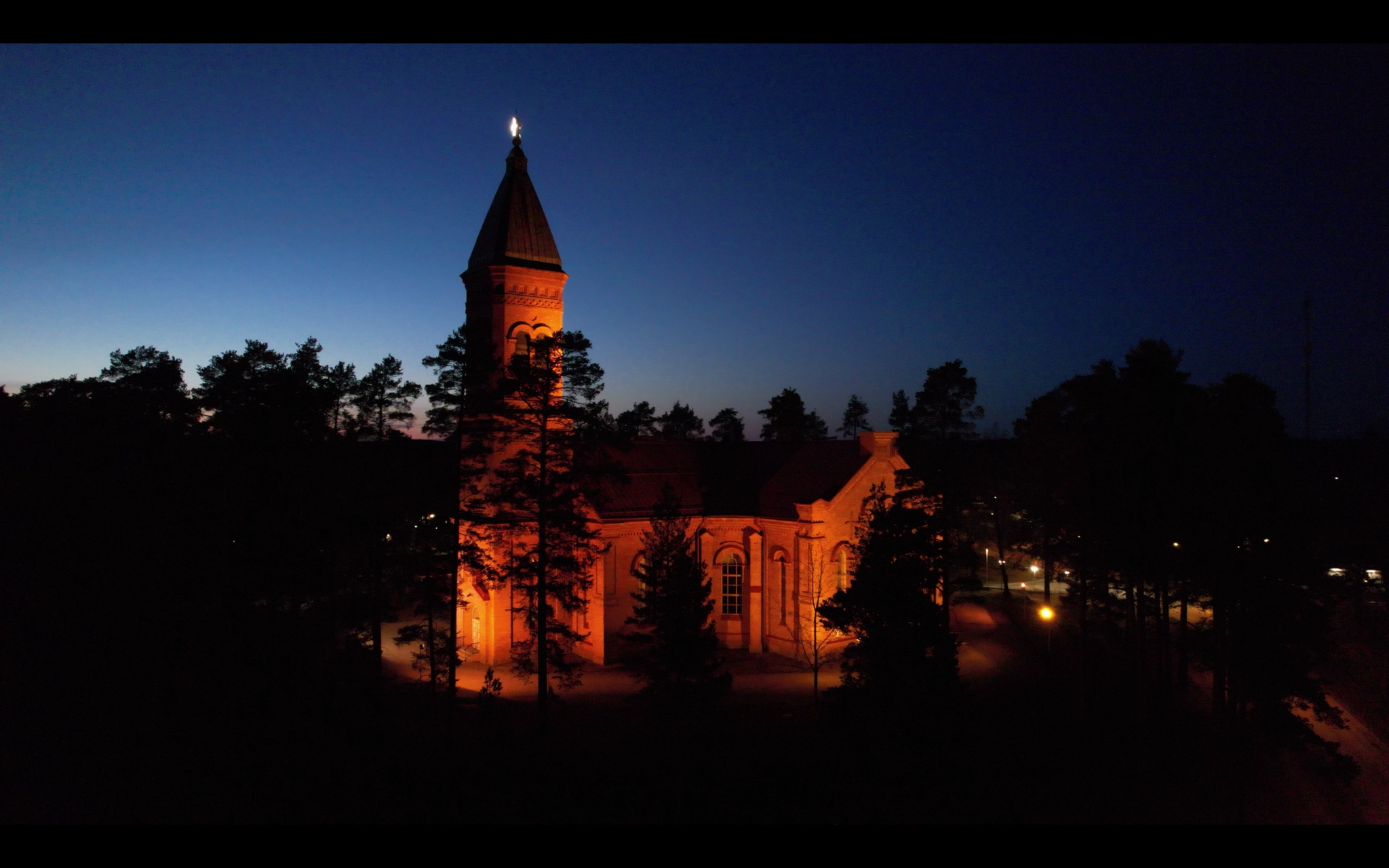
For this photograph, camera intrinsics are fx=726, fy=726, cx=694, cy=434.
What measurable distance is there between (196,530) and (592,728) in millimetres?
14177

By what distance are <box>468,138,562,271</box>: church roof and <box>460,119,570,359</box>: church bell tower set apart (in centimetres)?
3

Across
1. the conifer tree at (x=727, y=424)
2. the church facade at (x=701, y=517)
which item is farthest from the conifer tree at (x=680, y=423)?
the church facade at (x=701, y=517)

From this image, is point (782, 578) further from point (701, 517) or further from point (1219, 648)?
point (1219, 648)

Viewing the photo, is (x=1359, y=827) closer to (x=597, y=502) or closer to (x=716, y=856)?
(x=716, y=856)

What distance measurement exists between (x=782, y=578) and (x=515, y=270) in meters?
18.5

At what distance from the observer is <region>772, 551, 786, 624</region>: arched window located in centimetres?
3384

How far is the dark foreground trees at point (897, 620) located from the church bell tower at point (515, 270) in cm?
1780

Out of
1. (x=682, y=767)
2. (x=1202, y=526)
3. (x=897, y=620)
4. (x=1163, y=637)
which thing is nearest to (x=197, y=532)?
(x=682, y=767)

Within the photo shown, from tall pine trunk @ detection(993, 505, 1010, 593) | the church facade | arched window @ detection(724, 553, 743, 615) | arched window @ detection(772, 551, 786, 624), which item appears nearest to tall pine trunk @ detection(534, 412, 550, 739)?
the church facade

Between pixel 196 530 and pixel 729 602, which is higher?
pixel 196 530

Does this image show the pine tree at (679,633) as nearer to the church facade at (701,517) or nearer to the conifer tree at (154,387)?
the church facade at (701,517)

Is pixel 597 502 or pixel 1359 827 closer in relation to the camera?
pixel 1359 827

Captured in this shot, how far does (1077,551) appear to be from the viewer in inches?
1046

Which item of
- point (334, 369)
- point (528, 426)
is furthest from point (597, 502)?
point (334, 369)
